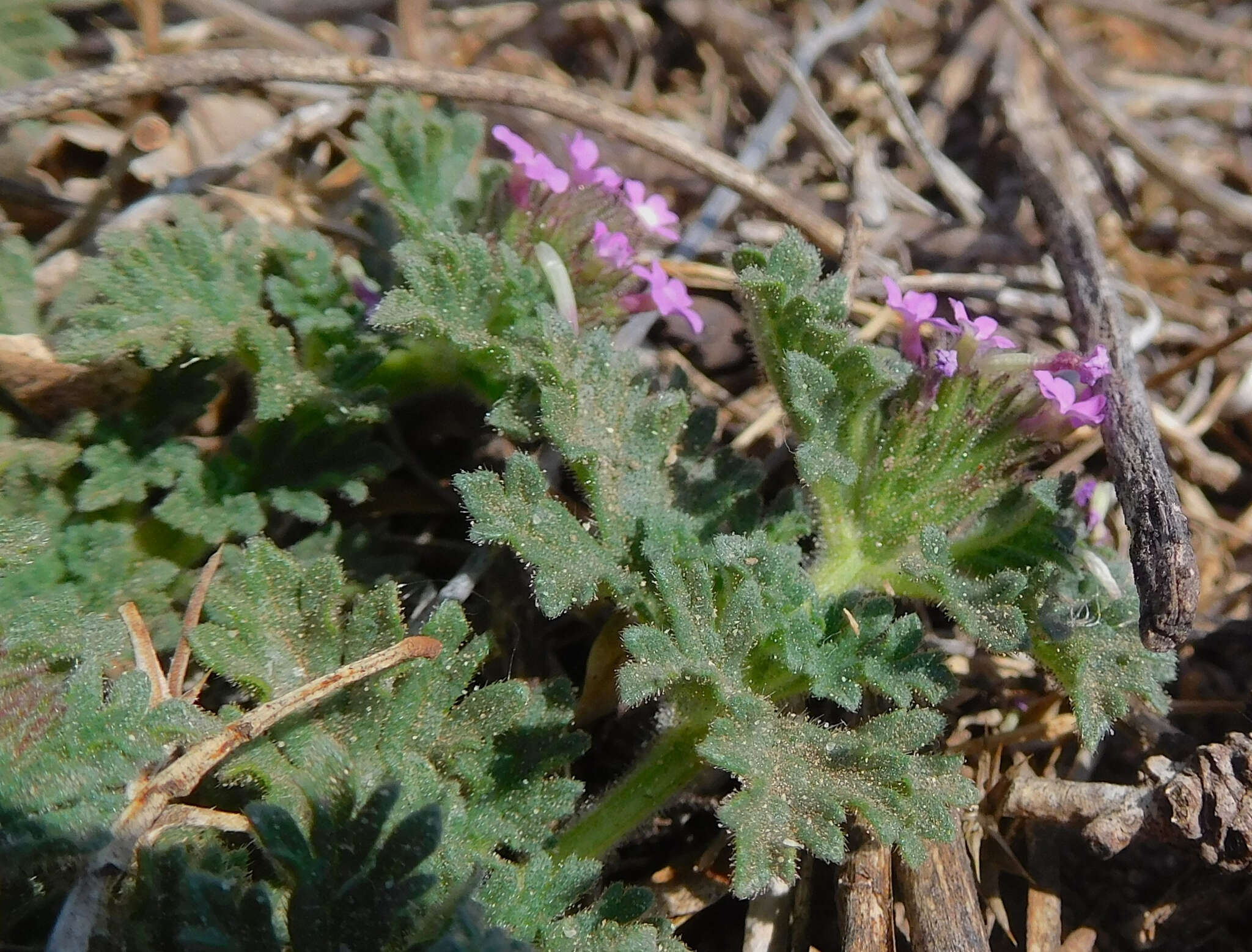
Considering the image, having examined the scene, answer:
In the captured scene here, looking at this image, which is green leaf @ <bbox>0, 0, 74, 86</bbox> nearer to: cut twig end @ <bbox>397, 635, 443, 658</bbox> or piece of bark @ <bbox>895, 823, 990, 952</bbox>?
cut twig end @ <bbox>397, 635, 443, 658</bbox>

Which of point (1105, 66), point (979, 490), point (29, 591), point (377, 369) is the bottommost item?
point (29, 591)

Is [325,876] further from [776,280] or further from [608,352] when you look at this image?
[776,280]

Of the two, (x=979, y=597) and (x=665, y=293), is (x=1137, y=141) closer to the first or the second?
(x=665, y=293)

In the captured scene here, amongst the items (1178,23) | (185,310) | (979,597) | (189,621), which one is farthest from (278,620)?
(1178,23)

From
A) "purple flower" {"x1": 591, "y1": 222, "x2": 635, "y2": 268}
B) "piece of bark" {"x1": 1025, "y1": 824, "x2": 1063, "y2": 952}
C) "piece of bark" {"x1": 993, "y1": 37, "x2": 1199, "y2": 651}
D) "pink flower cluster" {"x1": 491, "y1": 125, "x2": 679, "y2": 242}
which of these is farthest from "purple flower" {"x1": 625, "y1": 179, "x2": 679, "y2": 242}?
"piece of bark" {"x1": 1025, "y1": 824, "x2": 1063, "y2": 952}

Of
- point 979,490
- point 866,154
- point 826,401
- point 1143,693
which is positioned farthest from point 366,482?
point 866,154
